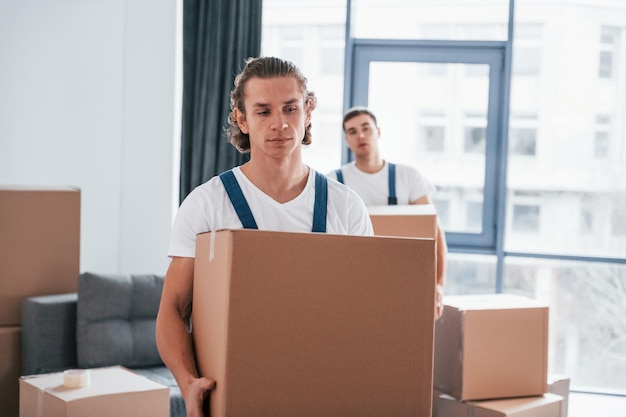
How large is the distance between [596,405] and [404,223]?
2027 mm

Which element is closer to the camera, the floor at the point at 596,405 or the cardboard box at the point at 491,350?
the cardboard box at the point at 491,350

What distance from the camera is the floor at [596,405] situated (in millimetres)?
4164

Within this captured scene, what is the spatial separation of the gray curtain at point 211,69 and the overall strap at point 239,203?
3.28 metres

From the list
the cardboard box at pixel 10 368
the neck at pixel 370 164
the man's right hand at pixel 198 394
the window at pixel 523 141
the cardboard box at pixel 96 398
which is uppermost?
the window at pixel 523 141

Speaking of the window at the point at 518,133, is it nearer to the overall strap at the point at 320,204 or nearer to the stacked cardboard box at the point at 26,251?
the stacked cardboard box at the point at 26,251

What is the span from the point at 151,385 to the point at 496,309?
1.21 metres

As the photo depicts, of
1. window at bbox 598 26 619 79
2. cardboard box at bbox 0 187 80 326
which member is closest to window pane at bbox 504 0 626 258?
window at bbox 598 26 619 79

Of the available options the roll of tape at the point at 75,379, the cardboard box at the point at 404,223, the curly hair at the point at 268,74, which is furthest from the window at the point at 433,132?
the curly hair at the point at 268,74

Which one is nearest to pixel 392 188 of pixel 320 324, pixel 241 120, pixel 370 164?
pixel 370 164

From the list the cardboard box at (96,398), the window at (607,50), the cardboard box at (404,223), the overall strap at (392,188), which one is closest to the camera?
the cardboard box at (96,398)

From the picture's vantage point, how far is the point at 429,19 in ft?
15.8

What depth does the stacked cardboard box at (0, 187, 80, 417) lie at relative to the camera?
3250 millimetres

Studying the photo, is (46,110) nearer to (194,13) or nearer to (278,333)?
(194,13)

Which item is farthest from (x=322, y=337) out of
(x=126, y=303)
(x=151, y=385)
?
(x=126, y=303)
